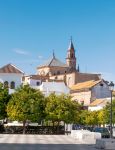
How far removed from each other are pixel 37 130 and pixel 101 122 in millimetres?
23627

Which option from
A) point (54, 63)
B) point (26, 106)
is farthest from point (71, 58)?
point (26, 106)

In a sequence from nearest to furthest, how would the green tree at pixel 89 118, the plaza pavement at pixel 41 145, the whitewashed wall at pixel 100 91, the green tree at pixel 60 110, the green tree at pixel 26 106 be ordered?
1. the plaza pavement at pixel 41 145
2. the green tree at pixel 26 106
3. the green tree at pixel 60 110
4. the green tree at pixel 89 118
5. the whitewashed wall at pixel 100 91

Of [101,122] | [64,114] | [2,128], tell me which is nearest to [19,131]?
[2,128]

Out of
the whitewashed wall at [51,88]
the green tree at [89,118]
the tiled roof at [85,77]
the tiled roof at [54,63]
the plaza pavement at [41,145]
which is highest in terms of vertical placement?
the tiled roof at [54,63]

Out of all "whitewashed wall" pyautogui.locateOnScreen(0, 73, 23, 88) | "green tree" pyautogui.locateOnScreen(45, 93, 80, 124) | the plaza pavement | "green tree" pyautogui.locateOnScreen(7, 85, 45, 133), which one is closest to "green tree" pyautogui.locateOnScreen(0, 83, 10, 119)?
"green tree" pyautogui.locateOnScreen(7, 85, 45, 133)

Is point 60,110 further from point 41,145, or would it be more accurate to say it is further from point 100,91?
point 100,91

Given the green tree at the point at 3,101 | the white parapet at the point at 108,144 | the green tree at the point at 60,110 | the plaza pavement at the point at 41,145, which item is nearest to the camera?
the white parapet at the point at 108,144

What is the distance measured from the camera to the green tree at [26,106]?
62.8 meters

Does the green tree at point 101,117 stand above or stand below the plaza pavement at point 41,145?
above

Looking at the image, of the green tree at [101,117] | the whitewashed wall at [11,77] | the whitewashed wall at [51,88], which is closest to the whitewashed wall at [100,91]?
the whitewashed wall at [51,88]

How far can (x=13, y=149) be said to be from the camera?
1261 inches

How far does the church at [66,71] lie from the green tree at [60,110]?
278 feet

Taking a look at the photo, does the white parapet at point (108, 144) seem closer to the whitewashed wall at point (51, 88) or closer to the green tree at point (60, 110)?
the green tree at point (60, 110)

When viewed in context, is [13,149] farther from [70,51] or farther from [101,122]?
[70,51]
